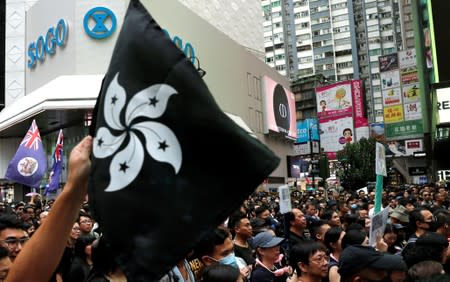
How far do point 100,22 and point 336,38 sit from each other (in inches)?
3240

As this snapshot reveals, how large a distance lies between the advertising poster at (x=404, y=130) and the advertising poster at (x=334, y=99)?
38.7 ft

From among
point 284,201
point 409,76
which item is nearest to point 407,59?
point 409,76

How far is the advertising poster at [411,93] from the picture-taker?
42.7 m

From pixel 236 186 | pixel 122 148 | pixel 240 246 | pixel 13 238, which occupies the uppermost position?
pixel 122 148

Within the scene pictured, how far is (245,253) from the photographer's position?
5.82m

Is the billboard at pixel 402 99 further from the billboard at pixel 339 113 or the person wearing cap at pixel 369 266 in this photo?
the person wearing cap at pixel 369 266

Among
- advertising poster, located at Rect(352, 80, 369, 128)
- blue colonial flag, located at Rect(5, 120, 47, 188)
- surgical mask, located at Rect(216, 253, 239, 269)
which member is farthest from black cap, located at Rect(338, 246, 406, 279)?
advertising poster, located at Rect(352, 80, 369, 128)

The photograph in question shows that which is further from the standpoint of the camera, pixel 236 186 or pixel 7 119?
pixel 7 119

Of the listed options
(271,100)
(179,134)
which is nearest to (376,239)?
(179,134)

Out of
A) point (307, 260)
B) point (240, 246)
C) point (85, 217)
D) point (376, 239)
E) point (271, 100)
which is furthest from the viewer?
point (271, 100)

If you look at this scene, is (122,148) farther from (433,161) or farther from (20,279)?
(433,161)

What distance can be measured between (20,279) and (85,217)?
5236mm

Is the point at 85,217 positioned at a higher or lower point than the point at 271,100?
lower

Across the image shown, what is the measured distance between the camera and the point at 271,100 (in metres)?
45.5
